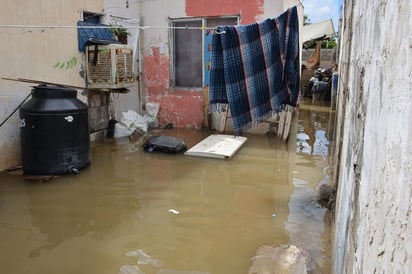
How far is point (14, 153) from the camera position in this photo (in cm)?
509

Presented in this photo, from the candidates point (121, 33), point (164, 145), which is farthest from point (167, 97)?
point (164, 145)

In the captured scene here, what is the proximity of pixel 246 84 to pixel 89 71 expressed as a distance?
2.80 m

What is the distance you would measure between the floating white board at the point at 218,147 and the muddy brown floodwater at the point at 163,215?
0.45 ft

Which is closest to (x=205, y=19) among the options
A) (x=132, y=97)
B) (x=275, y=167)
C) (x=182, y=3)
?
(x=182, y=3)

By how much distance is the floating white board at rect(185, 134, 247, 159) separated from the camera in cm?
556

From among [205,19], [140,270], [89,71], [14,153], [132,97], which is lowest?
[140,270]

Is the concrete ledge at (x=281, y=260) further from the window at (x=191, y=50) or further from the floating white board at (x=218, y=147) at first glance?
the window at (x=191, y=50)

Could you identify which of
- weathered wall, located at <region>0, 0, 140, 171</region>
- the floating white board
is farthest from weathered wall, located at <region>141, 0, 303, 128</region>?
weathered wall, located at <region>0, 0, 140, 171</region>

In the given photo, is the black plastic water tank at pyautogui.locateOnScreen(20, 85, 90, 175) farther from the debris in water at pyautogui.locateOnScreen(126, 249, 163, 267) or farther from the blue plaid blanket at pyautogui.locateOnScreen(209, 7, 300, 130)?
the debris in water at pyautogui.locateOnScreen(126, 249, 163, 267)

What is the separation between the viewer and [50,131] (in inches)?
181

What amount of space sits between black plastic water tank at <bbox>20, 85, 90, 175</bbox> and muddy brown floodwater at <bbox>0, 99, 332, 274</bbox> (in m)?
0.23

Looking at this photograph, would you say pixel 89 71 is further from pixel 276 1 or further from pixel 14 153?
pixel 276 1

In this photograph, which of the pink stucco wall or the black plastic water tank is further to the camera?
the pink stucco wall

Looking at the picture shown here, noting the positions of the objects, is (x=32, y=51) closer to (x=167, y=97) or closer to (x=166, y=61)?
(x=166, y=61)
